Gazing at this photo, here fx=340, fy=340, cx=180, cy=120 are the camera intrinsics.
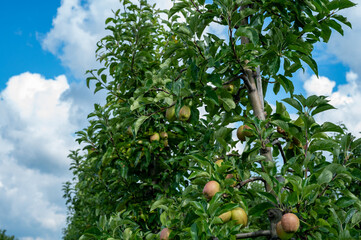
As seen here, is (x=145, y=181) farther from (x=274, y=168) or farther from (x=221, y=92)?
(x=274, y=168)

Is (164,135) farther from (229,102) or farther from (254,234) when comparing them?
(254,234)

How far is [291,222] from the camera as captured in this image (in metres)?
1.92

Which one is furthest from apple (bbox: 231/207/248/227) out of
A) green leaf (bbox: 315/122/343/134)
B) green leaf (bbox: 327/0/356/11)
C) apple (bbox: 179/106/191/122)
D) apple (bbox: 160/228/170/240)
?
green leaf (bbox: 327/0/356/11)

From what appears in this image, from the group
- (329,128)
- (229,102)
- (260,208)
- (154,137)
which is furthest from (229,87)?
(154,137)

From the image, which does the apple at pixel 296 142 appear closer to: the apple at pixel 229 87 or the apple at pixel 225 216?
the apple at pixel 229 87

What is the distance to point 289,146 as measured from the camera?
2.65 m

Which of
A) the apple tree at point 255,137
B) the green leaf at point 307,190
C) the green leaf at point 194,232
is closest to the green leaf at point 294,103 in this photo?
the apple tree at point 255,137

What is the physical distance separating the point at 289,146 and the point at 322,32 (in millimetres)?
1007

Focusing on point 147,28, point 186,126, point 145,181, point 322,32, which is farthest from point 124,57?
point 322,32

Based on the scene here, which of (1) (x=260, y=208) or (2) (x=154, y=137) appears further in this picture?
(2) (x=154, y=137)

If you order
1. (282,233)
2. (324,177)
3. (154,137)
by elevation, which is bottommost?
(282,233)

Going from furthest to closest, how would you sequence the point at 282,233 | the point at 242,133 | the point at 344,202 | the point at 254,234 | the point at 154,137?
the point at 154,137 → the point at 242,133 → the point at 254,234 → the point at 344,202 → the point at 282,233

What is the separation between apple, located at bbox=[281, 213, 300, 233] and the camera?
1924 millimetres

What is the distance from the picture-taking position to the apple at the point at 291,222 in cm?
192
